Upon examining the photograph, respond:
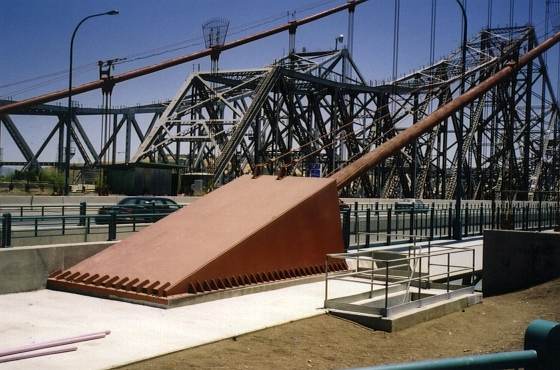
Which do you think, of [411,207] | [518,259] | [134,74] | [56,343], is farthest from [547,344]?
[134,74]

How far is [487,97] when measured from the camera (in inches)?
2376

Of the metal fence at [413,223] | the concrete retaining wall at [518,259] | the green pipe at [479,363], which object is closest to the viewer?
the green pipe at [479,363]

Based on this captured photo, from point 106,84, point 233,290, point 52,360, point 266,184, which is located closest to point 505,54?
point 106,84

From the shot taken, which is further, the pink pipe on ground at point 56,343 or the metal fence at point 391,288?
the metal fence at point 391,288

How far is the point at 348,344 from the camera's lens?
897 cm

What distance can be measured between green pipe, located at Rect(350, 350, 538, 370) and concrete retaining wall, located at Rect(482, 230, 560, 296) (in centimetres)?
1321

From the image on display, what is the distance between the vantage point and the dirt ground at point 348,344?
755 centimetres

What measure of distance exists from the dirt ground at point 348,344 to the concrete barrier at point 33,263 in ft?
16.4

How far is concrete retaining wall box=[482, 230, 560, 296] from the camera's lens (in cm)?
1520

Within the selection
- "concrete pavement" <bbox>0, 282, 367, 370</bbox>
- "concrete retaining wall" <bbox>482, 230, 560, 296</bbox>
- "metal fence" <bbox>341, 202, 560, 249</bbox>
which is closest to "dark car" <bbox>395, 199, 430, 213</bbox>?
"metal fence" <bbox>341, 202, 560, 249</bbox>

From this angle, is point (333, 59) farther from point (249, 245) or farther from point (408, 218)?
point (249, 245)

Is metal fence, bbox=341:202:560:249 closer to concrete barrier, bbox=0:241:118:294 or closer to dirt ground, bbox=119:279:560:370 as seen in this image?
dirt ground, bbox=119:279:560:370

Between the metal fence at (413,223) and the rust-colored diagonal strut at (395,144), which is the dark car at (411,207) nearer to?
the metal fence at (413,223)

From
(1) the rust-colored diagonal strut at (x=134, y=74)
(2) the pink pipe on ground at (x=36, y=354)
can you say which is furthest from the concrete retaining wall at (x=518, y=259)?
(1) the rust-colored diagonal strut at (x=134, y=74)
